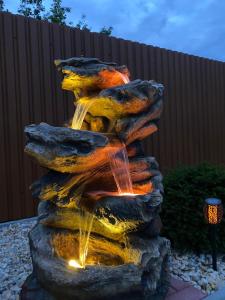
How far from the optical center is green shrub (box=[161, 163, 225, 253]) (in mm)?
3654

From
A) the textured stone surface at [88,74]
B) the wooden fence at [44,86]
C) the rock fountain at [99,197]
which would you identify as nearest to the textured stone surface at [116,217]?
the rock fountain at [99,197]

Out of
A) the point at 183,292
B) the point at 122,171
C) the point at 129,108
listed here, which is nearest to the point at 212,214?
the point at 183,292

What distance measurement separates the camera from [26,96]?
5.16 metres

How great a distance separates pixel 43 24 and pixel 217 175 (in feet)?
11.4

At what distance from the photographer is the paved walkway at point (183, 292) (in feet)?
9.07

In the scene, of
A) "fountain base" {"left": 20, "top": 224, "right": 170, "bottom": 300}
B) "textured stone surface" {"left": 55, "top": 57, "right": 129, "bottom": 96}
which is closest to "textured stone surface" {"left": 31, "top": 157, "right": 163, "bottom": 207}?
"fountain base" {"left": 20, "top": 224, "right": 170, "bottom": 300}

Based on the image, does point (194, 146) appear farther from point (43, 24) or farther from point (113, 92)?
point (113, 92)

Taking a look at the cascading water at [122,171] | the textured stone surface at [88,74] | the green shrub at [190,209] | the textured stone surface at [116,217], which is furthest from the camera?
the green shrub at [190,209]

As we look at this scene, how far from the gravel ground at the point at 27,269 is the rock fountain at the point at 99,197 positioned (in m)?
0.50

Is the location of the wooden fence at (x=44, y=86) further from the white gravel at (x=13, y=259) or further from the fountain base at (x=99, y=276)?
the fountain base at (x=99, y=276)

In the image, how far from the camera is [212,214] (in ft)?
10.7

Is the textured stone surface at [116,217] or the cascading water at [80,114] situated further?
the cascading water at [80,114]

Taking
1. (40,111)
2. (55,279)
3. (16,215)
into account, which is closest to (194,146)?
(40,111)

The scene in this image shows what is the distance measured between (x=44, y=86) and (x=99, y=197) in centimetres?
324
